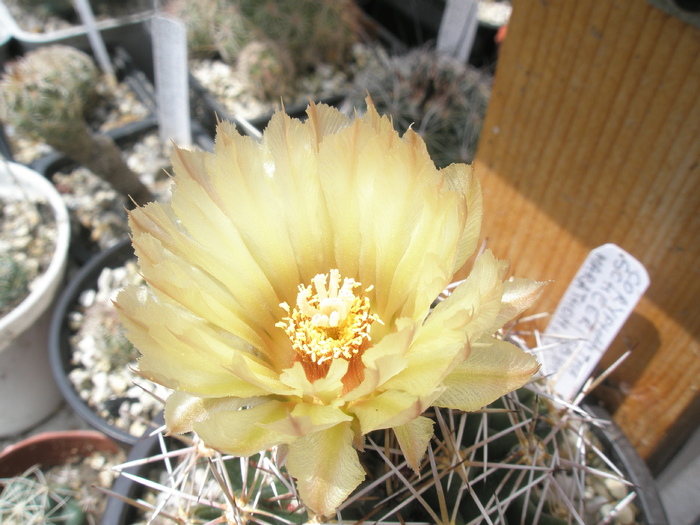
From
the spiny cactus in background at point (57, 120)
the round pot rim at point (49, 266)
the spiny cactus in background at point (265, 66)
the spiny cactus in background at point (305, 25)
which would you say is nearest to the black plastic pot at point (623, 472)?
the round pot rim at point (49, 266)

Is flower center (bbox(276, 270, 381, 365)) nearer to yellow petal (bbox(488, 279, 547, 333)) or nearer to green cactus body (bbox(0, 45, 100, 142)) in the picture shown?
yellow petal (bbox(488, 279, 547, 333))

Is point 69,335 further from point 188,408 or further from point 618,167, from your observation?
point 618,167

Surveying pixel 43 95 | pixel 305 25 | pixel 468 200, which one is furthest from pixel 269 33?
pixel 468 200

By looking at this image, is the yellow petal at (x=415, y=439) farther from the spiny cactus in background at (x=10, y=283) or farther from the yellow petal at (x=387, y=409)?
the spiny cactus in background at (x=10, y=283)

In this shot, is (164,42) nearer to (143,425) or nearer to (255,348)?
(143,425)

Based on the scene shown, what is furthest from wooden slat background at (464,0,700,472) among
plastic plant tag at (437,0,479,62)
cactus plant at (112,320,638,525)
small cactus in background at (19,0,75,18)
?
small cactus in background at (19,0,75,18)

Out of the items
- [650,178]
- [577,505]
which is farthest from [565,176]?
[577,505]

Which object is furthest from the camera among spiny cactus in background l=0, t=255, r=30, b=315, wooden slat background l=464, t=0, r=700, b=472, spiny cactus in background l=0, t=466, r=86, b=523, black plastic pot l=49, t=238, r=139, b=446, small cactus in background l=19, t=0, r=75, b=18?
small cactus in background l=19, t=0, r=75, b=18

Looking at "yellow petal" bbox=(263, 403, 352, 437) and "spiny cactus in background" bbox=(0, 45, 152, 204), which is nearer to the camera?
"yellow petal" bbox=(263, 403, 352, 437)
